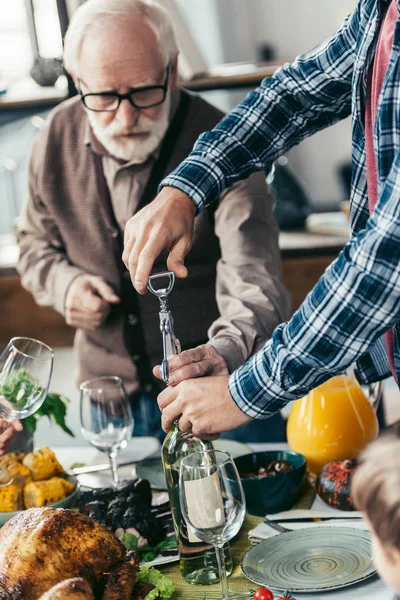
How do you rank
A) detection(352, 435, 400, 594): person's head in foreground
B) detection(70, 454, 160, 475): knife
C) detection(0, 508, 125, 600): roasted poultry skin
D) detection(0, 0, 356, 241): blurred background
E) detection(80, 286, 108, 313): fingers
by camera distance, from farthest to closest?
detection(0, 0, 356, 241): blurred background → detection(80, 286, 108, 313): fingers → detection(70, 454, 160, 475): knife → detection(0, 508, 125, 600): roasted poultry skin → detection(352, 435, 400, 594): person's head in foreground

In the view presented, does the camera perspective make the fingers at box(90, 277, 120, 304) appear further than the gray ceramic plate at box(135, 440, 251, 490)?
Yes

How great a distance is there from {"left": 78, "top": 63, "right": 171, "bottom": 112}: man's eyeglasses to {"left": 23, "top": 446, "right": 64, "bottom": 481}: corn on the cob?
2.67 feet

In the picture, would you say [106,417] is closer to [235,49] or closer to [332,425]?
[332,425]

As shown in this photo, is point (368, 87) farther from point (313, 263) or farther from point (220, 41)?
point (220, 41)

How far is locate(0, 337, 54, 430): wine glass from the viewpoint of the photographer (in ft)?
4.22

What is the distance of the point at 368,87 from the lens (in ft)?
3.86

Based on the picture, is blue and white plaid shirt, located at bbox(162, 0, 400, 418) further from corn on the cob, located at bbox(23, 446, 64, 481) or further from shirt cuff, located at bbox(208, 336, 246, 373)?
corn on the cob, located at bbox(23, 446, 64, 481)

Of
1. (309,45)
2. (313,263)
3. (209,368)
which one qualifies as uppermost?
(209,368)

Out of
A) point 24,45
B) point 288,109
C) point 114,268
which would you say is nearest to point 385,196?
point 288,109

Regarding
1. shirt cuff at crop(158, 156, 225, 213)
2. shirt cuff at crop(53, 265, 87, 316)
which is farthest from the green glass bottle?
Answer: shirt cuff at crop(53, 265, 87, 316)

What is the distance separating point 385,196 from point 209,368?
0.41 meters

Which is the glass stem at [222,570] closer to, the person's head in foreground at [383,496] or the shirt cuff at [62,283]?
the person's head in foreground at [383,496]

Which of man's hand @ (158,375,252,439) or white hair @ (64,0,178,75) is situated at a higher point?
white hair @ (64,0,178,75)

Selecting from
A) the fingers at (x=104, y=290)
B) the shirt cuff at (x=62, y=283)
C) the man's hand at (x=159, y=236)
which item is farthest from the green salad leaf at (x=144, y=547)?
the shirt cuff at (x=62, y=283)
